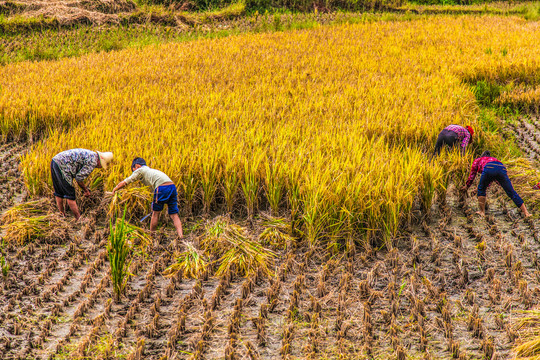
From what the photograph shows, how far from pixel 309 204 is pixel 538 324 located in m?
1.69

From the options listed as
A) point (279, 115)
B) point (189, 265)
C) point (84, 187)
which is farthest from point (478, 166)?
point (84, 187)

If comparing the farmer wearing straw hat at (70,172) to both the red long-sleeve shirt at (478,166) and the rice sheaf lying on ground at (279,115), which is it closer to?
the rice sheaf lying on ground at (279,115)

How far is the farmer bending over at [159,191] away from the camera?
132 inches

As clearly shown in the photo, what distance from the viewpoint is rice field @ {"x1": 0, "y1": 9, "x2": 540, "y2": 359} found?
2.42 metres

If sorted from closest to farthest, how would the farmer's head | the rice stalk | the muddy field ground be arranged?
1. the muddy field ground
2. the rice stalk
3. the farmer's head

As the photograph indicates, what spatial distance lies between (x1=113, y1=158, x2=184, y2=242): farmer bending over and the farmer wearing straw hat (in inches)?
18.6

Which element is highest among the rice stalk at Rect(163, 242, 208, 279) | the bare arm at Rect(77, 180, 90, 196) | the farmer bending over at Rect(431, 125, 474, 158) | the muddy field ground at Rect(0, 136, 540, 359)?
the farmer bending over at Rect(431, 125, 474, 158)

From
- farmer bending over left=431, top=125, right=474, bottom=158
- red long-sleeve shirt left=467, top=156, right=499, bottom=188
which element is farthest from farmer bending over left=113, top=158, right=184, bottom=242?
farmer bending over left=431, top=125, right=474, bottom=158

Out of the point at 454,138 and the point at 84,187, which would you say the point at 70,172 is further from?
the point at 454,138

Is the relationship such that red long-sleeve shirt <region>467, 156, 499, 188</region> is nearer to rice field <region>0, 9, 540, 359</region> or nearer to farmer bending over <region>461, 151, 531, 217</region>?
farmer bending over <region>461, 151, 531, 217</region>

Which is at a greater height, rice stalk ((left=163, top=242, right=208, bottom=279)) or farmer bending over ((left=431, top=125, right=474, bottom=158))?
farmer bending over ((left=431, top=125, right=474, bottom=158))

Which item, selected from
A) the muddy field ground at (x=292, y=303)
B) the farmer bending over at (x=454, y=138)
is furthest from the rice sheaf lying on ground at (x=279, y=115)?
the muddy field ground at (x=292, y=303)

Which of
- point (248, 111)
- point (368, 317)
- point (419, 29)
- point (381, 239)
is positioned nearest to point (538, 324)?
point (368, 317)

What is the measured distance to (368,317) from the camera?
250 centimetres
